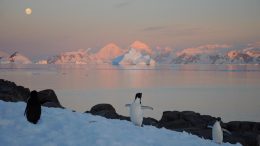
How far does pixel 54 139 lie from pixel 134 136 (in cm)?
322

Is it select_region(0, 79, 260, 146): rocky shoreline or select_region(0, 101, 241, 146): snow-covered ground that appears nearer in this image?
select_region(0, 101, 241, 146): snow-covered ground

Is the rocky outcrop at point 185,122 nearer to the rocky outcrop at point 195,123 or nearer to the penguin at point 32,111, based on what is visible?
the rocky outcrop at point 195,123

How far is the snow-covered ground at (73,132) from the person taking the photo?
11.6 metres

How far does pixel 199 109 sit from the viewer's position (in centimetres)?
5250

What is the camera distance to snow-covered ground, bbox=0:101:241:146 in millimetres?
11648

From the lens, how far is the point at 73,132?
41.5ft

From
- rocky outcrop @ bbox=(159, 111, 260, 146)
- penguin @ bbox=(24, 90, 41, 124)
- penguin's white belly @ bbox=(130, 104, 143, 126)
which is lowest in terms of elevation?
rocky outcrop @ bbox=(159, 111, 260, 146)

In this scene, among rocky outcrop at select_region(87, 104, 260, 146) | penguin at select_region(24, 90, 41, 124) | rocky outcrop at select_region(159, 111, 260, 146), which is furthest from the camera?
rocky outcrop at select_region(159, 111, 260, 146)

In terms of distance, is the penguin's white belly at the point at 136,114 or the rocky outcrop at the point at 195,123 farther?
the rocky outcrop at the point at 195,123

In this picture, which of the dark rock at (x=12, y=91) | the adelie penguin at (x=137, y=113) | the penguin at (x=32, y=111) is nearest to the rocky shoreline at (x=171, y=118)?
the dark rock at (x=12, y=91)

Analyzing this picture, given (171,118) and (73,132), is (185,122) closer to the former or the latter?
(171,118)

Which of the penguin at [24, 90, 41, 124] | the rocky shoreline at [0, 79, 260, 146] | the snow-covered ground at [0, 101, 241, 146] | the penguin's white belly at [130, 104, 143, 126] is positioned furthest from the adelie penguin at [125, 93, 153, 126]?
the rocky shoreline at [0, 79, 260, 146]

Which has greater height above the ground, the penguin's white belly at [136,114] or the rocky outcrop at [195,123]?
the penguin's white belly at [136,114]

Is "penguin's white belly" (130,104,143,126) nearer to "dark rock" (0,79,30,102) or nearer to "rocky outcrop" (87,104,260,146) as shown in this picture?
"rocky outcrop" (87,104,260,146)
